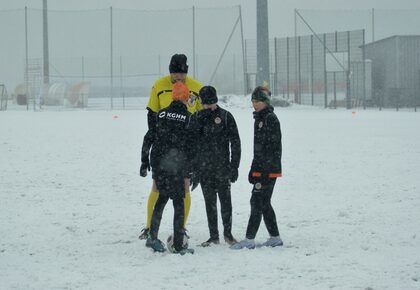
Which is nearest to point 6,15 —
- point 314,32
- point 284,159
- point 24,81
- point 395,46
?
point 24,81

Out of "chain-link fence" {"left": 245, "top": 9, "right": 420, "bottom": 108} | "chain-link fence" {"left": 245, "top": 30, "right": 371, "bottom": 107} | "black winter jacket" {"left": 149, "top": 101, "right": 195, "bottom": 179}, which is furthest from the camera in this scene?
"chain-link fence" {"left": 245, "top": 30, "right": 371, "bottom": 107}

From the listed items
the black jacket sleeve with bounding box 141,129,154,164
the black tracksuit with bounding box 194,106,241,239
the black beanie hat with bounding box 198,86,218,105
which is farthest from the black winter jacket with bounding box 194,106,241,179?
the black jacket sleeve with bounding box 141,129,154,164

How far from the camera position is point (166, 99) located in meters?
6.16

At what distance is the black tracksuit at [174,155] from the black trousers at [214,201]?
1.47 feet

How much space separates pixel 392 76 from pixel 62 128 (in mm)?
18376

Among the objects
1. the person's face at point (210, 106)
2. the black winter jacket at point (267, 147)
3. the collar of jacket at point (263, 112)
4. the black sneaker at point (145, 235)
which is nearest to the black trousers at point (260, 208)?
the black winter jacket at point (267, 147)

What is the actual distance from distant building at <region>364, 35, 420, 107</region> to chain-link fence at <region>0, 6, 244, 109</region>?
7184 millimetres

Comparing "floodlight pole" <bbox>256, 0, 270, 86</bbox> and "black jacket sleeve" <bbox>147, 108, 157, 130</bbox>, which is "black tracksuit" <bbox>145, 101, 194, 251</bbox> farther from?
"floodlight pole" <bbox>256, 0, 270, 86</bbox>

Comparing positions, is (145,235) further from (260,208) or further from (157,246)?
(260,208)

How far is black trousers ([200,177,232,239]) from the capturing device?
20.1 feet

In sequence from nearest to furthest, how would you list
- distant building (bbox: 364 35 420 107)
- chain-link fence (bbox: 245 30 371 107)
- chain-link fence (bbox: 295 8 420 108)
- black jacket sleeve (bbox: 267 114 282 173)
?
black jacket sleeve (bbox: 267 114 282 173), distant building (bbox: 364 35 420 107), chain-link fence (bbox: 295 8 420 108), chain-link fence (bbox: 245 30 371 107)

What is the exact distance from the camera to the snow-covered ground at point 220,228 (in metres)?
4.98

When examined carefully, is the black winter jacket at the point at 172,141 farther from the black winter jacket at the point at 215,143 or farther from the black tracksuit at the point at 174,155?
the black winter jacket at the point at 215,143

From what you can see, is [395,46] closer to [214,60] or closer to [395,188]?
[214,60]
